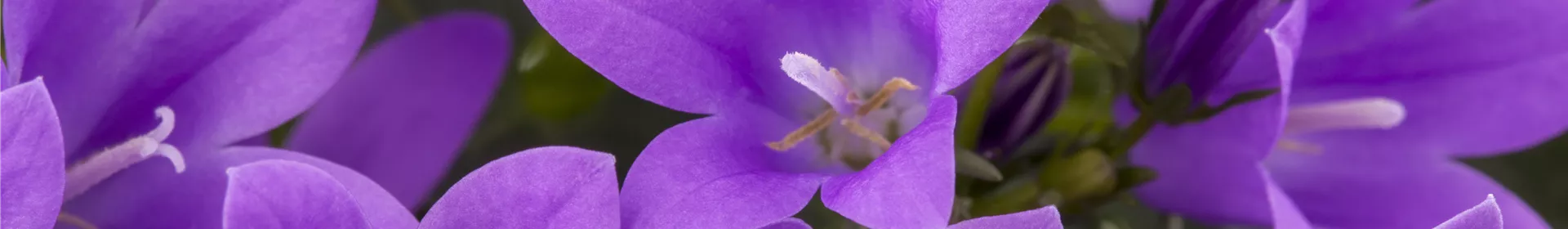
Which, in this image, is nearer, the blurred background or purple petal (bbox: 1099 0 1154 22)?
purple petal (bbox: 1099 0 1154 22)

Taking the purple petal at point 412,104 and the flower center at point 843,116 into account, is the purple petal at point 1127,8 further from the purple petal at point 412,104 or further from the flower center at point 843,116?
the purple petal at point 412,104

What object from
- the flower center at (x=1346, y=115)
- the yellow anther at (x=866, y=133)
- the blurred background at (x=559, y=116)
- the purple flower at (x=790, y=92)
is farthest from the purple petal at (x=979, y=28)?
the blurred background at (x=559, y=116)

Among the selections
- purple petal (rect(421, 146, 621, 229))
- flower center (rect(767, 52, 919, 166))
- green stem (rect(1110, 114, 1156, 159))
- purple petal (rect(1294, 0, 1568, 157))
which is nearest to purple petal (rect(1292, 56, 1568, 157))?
purple petal (rect(1294, 0, 1568, 157))

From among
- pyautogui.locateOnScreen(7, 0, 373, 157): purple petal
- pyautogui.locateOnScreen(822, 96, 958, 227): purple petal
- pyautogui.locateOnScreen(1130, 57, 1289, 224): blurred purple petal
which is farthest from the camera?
pyautogui.locateOnScreen(1130, 57, 1289, 224): blurred purple petal

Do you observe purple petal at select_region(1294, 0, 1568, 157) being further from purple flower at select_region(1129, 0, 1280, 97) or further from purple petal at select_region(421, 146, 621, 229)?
purple petal at select_region(421, 146, 621, 229)

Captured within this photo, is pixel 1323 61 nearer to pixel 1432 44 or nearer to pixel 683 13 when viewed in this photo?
pixel 1432 44

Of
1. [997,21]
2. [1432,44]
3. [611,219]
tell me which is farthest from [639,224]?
[1432,44]
